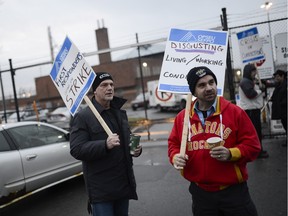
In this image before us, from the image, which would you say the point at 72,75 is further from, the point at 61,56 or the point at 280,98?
the point at 280,98

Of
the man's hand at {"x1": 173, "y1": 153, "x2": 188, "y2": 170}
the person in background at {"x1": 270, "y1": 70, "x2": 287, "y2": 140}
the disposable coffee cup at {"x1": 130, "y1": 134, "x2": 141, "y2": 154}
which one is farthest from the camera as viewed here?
the person in background at {"x1": 270, "y1": 70, "x2": 287, "y2": 140}

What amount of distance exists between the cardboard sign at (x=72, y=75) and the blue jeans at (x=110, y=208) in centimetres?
91

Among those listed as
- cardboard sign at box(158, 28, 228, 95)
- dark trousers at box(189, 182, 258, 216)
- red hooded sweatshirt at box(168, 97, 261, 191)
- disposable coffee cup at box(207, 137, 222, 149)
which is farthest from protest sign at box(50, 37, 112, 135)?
dark trousers at box(189, 182, 258, 216)

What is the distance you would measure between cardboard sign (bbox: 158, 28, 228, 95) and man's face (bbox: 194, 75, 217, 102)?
0.38m

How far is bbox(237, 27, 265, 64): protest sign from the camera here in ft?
24.6

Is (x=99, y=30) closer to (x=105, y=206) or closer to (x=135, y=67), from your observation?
(x=135, y=67)

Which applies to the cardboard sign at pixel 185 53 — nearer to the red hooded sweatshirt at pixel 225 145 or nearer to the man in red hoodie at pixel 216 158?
the man in red hoodie at pixel 216 158

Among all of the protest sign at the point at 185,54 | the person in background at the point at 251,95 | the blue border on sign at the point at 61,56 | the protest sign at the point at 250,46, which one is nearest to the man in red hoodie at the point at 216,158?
the protest sign at the point at 185,54

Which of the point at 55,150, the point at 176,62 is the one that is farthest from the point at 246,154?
the point at 55,150

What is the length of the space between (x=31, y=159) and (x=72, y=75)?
2681mm

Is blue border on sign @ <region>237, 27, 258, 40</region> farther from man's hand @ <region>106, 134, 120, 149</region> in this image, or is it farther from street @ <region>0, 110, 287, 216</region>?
man's hand @ <region>106, 134, 120, 149</region>

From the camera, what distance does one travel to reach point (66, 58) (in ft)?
10.5

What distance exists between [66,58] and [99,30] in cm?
4786

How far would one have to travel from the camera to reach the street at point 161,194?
15.6 feet
